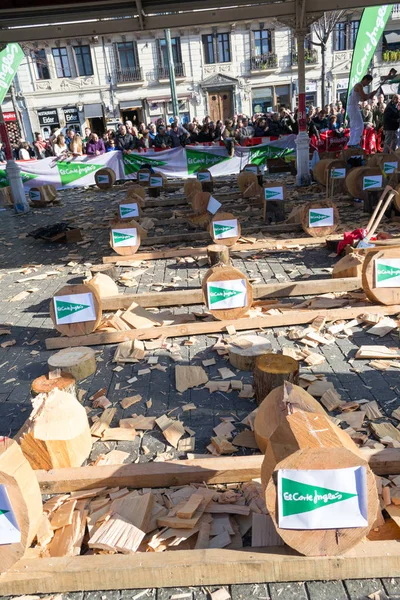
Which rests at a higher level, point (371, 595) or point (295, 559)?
point (295, 559)

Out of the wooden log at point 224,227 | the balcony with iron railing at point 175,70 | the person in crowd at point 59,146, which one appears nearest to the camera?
the wooden log at point 224,227

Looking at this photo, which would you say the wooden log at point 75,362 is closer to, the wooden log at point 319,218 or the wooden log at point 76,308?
the wooden log at point 76,308

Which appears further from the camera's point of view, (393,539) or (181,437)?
(181,437)

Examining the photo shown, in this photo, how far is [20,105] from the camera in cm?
3738

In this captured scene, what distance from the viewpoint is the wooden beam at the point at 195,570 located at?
7.55ft

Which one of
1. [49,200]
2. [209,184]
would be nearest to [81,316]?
[209,184]

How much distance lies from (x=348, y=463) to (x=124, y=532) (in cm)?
128

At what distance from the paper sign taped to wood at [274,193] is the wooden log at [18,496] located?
25.6 feet

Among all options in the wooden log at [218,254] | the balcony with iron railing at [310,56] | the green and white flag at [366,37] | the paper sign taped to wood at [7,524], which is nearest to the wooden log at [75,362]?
the paper sign taped to wood at [7,524]

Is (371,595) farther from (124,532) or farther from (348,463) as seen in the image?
(124,532)

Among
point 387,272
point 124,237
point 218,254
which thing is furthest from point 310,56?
point 387,272

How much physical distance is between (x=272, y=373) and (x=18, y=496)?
77.0 inches

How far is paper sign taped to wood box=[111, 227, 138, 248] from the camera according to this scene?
309 inches

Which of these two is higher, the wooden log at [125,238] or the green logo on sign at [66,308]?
the green logo on sign at [66,308]
